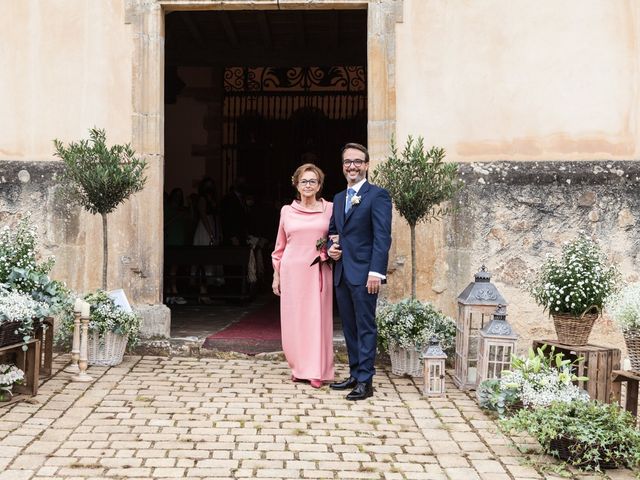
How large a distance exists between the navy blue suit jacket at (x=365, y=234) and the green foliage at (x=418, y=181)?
0.50 m

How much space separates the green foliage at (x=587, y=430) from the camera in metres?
4.24

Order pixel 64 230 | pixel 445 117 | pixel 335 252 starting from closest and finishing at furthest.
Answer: pixel 335 252, pixel 445 117, pixel 64 230

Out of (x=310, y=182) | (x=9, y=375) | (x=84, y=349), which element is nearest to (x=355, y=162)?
(x=310, y=182)

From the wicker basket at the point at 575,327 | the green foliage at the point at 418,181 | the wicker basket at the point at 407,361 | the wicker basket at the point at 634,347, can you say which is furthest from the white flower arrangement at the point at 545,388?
the green foliage at the point at 418,181

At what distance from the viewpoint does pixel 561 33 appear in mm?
7172

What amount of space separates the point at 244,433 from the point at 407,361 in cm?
212

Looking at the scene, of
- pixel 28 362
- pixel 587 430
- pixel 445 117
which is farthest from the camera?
pixel 445 117

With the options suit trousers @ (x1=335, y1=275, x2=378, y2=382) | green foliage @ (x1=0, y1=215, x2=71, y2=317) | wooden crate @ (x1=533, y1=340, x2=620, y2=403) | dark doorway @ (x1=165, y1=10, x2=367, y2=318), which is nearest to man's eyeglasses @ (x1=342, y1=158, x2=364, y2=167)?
suit trousers @ (x1=335, y1=275, x2=378, y2=382)

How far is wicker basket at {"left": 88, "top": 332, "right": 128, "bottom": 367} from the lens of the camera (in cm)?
670

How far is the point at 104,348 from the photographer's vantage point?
265 inches

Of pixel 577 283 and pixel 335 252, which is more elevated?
pixel 335 252

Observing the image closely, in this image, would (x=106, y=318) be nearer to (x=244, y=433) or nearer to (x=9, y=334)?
(x=9, y=334)

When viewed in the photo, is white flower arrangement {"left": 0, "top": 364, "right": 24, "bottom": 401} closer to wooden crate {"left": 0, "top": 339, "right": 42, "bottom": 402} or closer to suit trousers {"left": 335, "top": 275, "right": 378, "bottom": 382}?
wooden crate {"left": 0, "top": 339, "right": 42, "bottom": 402}

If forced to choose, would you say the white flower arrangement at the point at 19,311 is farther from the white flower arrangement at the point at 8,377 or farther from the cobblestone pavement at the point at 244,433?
the cobblestone pavement at the point at 244,433
